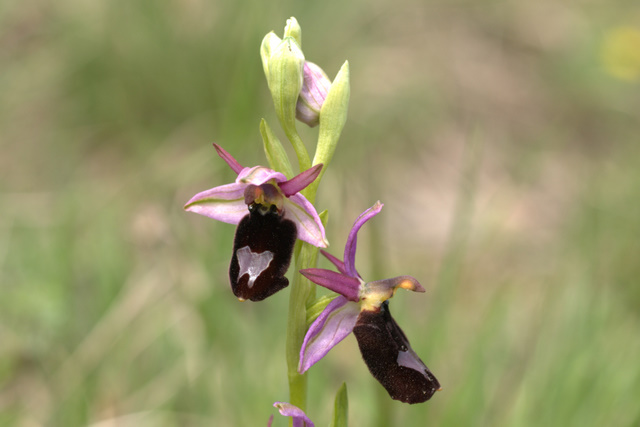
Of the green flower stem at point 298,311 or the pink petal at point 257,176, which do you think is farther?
the green flower stem at point 298,311

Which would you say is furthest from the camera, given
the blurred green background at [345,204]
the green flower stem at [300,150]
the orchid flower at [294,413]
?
the blurred green background at [345,204]

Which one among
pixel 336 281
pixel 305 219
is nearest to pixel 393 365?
pixel 336 281

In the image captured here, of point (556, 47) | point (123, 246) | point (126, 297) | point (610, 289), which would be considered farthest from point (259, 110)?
point (556, 47)

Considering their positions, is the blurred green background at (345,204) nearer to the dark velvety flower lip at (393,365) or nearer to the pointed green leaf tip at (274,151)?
the dark velvety flower lip at (393,365)


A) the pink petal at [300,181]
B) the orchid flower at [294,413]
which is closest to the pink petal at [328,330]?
the orchid flower at [294,413]

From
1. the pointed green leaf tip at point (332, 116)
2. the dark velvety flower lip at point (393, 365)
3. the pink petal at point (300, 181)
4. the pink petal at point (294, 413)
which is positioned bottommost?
the pink petal at point (294, 413)
